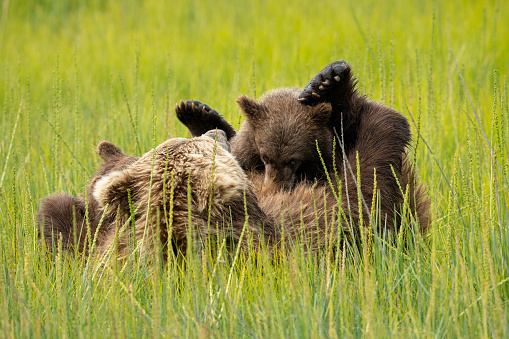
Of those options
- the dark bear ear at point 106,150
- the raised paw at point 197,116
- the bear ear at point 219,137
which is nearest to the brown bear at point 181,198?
the bear ear at point 219,137

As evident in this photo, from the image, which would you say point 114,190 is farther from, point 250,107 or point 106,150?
point 250,107

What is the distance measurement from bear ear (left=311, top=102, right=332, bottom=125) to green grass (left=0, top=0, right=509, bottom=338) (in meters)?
0.57

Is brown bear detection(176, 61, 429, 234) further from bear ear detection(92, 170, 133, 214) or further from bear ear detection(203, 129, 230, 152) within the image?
bear ear detection(92, 170, 133, 214)

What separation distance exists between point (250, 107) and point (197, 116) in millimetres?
569

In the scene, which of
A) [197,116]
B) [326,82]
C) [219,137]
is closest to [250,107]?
[197,116]

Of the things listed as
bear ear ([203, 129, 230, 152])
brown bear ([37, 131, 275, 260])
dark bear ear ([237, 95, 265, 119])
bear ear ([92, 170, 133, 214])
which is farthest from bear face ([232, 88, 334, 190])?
bear ear ([92, 170, 133, 214])

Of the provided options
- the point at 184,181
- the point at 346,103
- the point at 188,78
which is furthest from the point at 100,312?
the point at 188,78

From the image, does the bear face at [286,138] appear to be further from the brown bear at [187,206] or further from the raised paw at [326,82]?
the brown bear at [187,206]

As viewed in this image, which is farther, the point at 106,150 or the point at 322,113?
the point at 106,150

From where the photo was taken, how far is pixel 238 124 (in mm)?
5082

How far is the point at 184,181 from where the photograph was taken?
3.21 metres

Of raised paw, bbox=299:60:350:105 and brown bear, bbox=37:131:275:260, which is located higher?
raised paw, bbox=299:60:350:105

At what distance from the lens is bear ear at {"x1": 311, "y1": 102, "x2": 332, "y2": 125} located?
168 inches

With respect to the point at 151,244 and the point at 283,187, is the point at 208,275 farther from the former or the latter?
the point at 283,187
